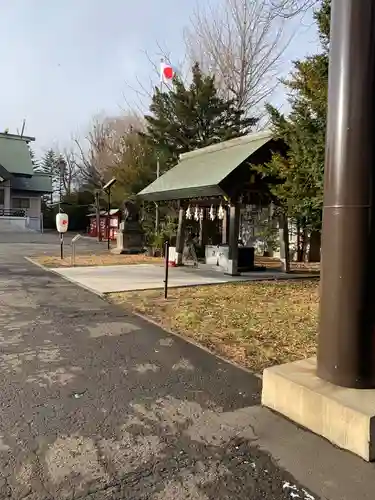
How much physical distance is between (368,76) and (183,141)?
18.6 metres

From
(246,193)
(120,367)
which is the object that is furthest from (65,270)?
(120,367)

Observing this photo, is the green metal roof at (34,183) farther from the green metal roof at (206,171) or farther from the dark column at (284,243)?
the dark column at (284,243)

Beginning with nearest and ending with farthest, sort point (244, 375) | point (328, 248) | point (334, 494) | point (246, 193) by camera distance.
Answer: point (334, 494), point (328, 248), point (244, 375), point (246, 193)

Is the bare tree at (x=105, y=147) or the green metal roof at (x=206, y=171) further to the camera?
the bare tree at (x=105, y=147)

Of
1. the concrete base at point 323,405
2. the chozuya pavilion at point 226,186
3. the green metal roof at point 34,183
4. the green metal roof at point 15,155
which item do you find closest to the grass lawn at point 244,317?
the concrete base at point 323,405

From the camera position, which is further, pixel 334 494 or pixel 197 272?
pixel 197 272

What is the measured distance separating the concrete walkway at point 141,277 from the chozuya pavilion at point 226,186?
0.67m

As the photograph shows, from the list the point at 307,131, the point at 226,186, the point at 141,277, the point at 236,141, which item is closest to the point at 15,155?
the point at 236,141

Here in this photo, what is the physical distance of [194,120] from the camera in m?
20.7

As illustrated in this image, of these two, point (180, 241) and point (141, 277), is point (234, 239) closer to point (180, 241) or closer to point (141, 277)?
point (141, 277)

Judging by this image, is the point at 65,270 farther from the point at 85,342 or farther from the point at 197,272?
the point at 85,342

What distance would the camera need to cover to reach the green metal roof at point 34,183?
120ft

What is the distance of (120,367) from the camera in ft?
12.7

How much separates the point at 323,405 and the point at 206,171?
28.9ft
